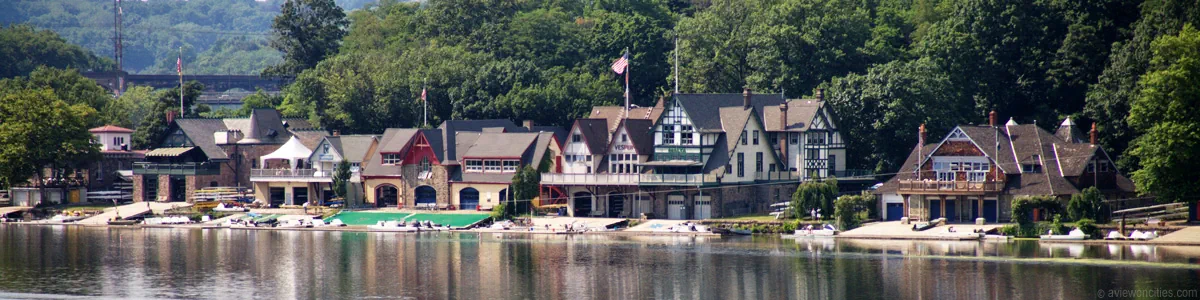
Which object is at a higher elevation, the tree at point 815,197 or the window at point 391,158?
the window at point 391,158

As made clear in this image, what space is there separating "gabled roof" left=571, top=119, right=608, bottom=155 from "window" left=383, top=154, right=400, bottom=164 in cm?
1251

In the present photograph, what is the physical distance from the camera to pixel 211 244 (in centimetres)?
8250

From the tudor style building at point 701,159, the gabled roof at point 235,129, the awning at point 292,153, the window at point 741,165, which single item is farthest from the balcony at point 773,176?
the gabled roof at point 235,129

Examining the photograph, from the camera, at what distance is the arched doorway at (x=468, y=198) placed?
94.9 metres

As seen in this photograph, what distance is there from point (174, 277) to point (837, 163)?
3991 cm

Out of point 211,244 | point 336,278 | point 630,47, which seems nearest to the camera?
point 336,278

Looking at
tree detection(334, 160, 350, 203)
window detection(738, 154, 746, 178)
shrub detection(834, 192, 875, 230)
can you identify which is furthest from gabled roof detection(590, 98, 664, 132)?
tree detection(334, 160, 350, 203)

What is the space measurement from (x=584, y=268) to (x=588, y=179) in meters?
21.6

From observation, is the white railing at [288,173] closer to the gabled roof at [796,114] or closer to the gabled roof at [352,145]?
the gabled roof at [352,145]

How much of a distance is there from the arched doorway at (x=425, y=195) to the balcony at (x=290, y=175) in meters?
6.09

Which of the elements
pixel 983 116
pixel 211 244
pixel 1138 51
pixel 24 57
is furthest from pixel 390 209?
pixel 24 57

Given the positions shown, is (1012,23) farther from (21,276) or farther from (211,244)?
(21,276)

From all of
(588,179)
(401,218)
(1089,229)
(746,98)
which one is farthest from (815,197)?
(401,218)

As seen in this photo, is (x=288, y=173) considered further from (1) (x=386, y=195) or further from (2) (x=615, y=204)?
(2) (x=615, y=204)
